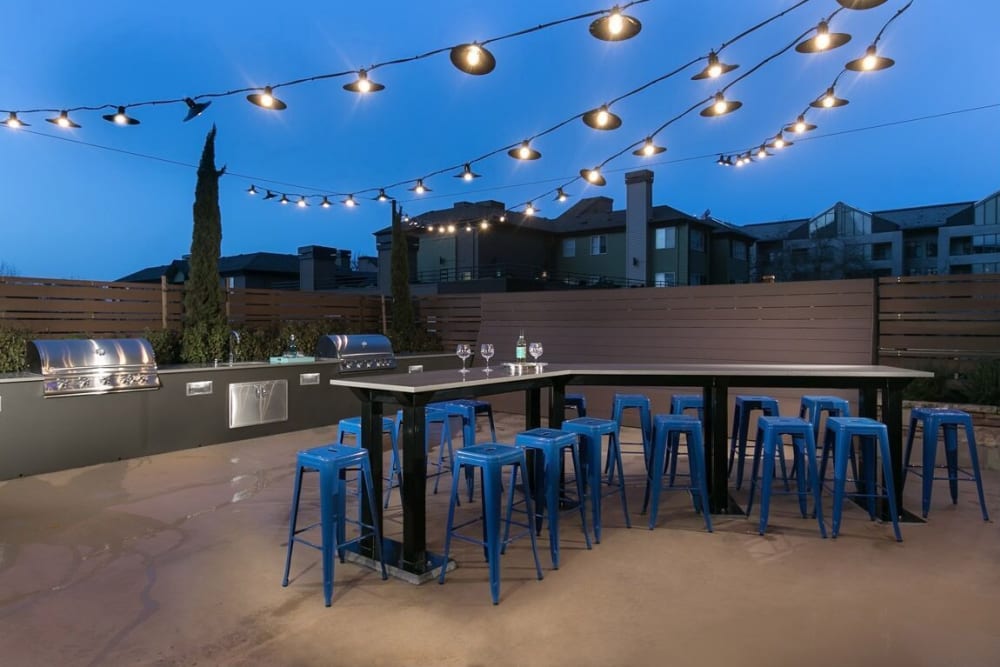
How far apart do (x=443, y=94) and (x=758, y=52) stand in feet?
66.8

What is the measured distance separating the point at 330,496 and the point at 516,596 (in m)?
1.05

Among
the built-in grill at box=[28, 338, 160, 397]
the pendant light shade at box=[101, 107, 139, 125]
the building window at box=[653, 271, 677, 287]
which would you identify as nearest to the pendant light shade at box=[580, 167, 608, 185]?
the pendant light shade at box=[101, 107, 139, 125]

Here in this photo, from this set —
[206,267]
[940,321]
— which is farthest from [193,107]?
[940,321]

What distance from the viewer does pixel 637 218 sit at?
1917cm

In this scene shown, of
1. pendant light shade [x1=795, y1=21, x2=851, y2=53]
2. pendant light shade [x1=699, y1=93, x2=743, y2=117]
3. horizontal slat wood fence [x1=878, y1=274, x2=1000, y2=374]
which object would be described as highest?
pendant light shade [x1=795, y1=21, x2=851, y2=53]

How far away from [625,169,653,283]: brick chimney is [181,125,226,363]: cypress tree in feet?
45.5

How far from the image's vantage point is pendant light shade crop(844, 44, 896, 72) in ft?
15.8

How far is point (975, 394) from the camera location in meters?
6.06

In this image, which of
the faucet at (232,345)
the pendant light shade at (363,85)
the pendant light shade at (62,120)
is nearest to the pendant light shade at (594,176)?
the pendant light shade at (363,85)

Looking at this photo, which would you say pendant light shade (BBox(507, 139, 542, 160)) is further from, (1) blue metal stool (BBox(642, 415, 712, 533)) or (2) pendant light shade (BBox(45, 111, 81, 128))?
(2) pendant light shade (BBox(45, 111, 81, 128))

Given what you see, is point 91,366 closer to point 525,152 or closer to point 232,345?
point 232,345

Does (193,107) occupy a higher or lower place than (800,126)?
higher

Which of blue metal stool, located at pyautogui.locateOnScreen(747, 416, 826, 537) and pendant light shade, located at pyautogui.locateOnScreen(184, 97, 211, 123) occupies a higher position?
pendant light shade, located at pyautogui.locateOnScreen(184, 97, 211, 123)

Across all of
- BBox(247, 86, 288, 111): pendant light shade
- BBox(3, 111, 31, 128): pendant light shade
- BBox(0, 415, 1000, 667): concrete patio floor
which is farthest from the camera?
BBox(3, 111, 31, 128): pendant light shade
